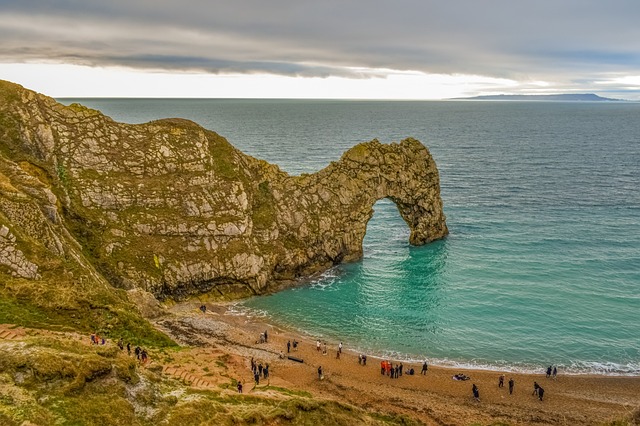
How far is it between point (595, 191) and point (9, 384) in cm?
A: 11348

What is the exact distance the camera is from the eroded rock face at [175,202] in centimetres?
5784

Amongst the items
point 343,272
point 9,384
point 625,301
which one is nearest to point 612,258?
point 625,301

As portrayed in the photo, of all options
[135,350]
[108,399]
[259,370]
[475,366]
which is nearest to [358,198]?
[475,366]

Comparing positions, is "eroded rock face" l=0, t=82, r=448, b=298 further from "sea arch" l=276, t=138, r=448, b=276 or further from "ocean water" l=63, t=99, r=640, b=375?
"ocean water" l=63, t=99, r=640, b=375

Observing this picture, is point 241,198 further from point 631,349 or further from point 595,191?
point 595,191

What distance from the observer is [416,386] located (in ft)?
143

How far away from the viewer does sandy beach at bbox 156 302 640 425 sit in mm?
39312

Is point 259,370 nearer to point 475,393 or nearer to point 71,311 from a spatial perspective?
point 71,311

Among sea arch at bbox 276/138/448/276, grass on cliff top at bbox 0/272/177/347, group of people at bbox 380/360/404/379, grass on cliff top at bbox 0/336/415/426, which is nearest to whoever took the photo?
grass on cliff top at bbox 0/336/415/426

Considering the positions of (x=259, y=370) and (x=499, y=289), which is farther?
(x=499, y=289)

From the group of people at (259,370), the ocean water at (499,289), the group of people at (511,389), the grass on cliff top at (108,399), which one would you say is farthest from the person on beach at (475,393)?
the group of people at (259,370)

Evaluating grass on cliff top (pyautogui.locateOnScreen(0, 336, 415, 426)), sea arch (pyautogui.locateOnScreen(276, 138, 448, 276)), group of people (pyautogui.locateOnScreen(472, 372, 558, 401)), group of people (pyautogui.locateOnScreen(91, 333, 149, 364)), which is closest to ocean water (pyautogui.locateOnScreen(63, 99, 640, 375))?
sea arch (pyautogui.locateOnScreen(276, 138, 448, 276))

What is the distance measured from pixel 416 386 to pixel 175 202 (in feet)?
121

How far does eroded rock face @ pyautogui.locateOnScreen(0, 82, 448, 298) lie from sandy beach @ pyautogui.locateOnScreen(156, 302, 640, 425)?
10.7 m
